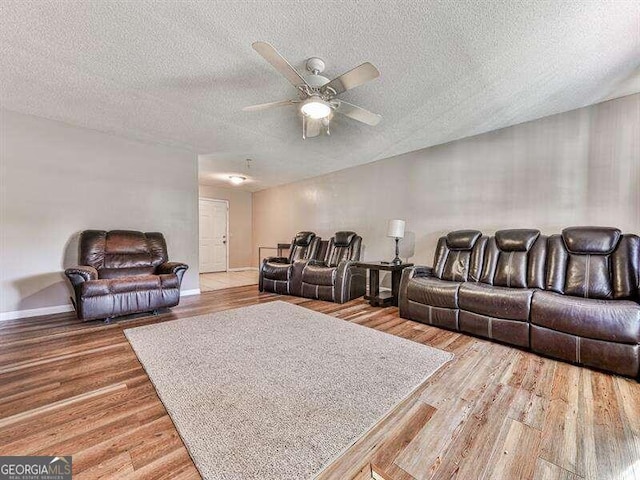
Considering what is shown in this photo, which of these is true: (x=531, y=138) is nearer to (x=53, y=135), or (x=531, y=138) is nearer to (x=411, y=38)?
(x=411, y=38)

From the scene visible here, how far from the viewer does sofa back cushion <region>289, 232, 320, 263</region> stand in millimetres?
5371

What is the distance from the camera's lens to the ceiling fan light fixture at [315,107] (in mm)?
2354

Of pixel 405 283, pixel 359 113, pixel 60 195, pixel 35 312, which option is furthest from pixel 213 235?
pixel 359 113

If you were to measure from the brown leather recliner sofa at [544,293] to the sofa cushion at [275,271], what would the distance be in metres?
2.09

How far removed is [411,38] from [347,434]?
260 centimetres

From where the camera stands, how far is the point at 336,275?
164 inches

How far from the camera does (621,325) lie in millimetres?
2008

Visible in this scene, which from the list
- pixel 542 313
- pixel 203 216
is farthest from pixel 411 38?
pixel 203 216

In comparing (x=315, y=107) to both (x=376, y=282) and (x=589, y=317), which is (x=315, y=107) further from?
(x=589, y=317)

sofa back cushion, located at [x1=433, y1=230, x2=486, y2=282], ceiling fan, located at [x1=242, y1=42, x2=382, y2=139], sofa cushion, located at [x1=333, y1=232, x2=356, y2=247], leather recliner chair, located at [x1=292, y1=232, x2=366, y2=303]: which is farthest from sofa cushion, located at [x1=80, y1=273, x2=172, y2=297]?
sofa back cushion, located at [x1=433, y1=230, x2=486, y2=282]

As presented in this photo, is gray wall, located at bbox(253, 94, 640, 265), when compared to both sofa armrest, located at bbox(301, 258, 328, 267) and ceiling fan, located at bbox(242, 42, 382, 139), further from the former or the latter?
ceiling fan, located at bbox(242, 42, 382, 139)

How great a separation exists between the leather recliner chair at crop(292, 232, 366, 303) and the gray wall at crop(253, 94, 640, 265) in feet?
1.86

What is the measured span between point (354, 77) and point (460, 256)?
259 centimetres

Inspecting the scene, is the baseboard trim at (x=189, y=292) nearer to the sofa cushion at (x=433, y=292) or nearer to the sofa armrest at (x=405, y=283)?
the sofa armrest at (x=405, y=283)
